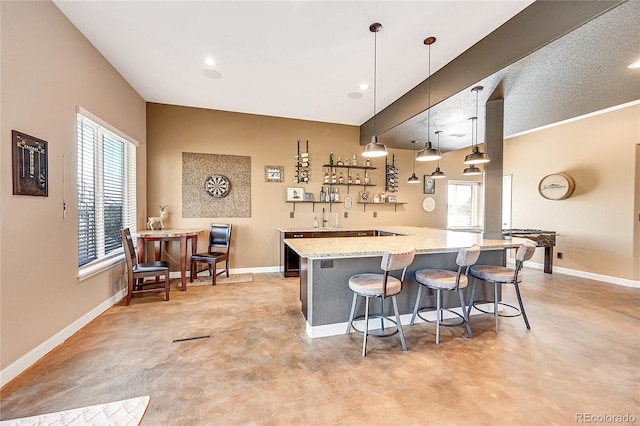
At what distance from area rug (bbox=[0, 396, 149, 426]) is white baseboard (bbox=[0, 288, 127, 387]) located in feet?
1.72

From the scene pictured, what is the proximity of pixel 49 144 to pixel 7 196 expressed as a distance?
25.9 inches

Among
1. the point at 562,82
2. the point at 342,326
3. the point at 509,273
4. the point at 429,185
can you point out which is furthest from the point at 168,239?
the point at 429,185

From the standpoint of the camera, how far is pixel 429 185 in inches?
243

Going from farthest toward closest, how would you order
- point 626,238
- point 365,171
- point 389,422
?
point 365,171, point 626,238, point 389,422

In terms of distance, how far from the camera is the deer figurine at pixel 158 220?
4.20 m

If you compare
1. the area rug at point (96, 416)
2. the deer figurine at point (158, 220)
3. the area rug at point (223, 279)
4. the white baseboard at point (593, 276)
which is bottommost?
the area rug at point (96, 416)

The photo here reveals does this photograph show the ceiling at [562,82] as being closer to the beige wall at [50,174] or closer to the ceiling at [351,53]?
the ceiling at [351,53]

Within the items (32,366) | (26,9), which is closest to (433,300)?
(32,366)

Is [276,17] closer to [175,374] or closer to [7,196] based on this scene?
[7,196]

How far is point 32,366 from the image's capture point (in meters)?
2.04

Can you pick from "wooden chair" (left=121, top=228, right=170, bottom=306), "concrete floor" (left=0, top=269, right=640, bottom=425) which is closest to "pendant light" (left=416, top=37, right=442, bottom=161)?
"concrete floor" (left=0, top=269, right=640, bottom=425)

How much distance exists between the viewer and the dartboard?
470cm

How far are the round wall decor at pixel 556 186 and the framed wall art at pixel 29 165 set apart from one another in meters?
7.72

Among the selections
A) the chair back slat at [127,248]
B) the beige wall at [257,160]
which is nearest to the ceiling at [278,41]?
the beige wall at [257,160]
